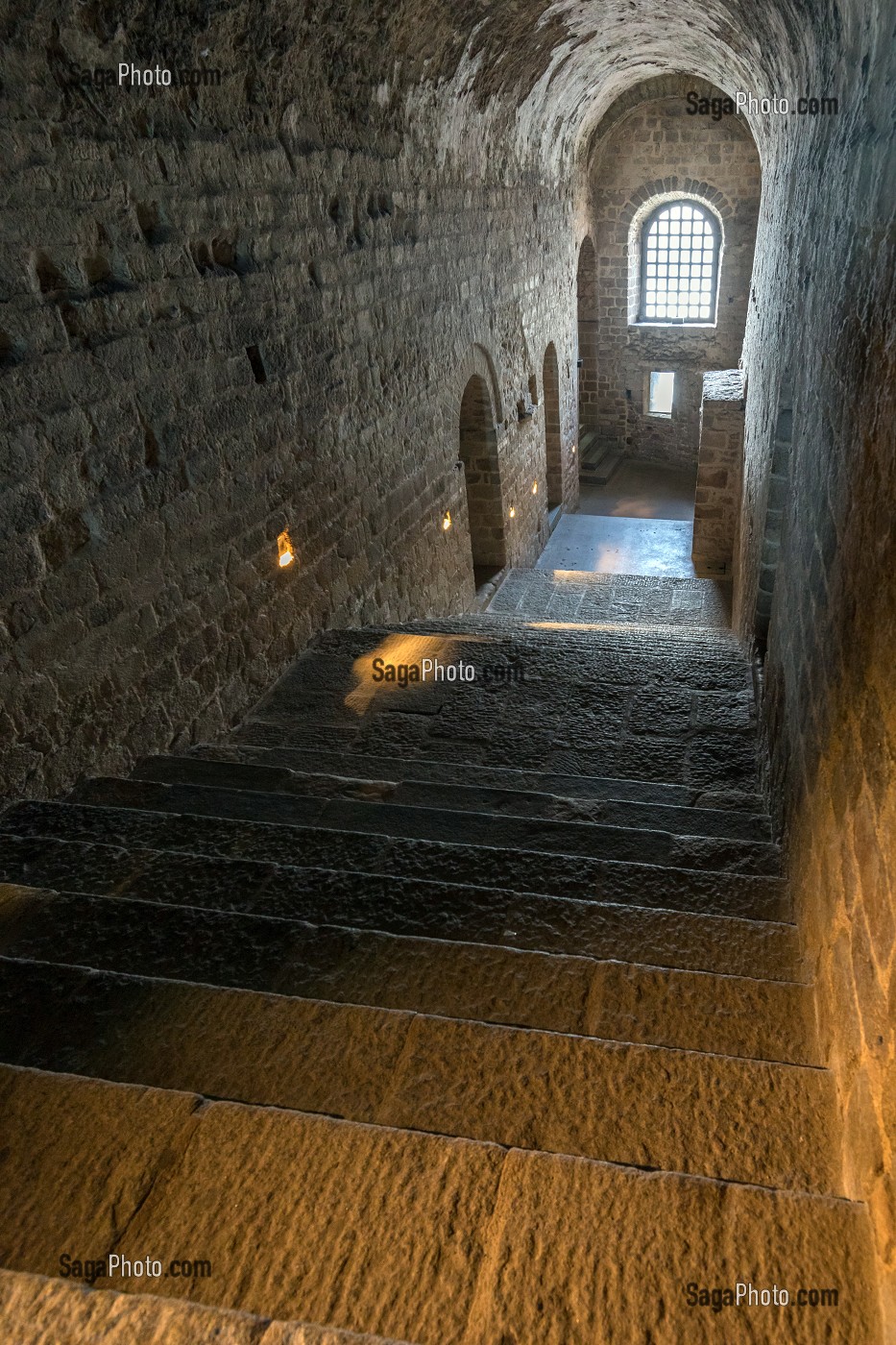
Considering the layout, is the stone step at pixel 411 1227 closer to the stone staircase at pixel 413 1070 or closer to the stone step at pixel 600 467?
the stone staircase at pixel 413 1070

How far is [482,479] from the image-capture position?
9.67 metres

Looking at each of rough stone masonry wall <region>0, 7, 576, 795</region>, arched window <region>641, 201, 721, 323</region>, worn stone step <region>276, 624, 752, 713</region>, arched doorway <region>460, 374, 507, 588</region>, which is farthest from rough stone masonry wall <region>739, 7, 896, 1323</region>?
arched window <region>641, 201, 721, 323</region>

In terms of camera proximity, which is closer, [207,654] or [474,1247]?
[474,1247]

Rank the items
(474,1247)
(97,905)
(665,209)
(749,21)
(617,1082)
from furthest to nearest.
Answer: (665,209) < (749,21) < (97,905) < (617,1082) < (474,1247)

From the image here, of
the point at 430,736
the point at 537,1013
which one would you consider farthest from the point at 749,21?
the point at 537,1013

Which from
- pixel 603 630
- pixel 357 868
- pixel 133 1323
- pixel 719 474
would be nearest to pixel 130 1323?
pixel 133 1323

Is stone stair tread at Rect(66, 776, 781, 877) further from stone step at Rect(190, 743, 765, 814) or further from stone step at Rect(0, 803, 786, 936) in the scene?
stone step at Rect(190, 743, 765, 814)

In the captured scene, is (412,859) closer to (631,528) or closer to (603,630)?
(603,630)

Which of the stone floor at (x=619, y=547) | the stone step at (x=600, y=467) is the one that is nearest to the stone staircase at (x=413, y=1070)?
the stone floor at (x=619, y=547)

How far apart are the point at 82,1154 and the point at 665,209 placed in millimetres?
17118

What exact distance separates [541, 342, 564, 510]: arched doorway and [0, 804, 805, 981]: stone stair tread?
10.8 meters

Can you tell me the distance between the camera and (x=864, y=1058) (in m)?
1.48

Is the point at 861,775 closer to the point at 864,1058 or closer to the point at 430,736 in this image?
the point at 864,1058

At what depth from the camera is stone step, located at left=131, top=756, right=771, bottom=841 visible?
3031mm
